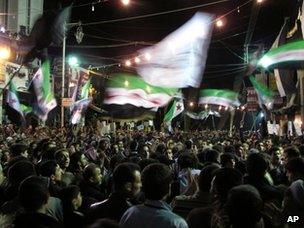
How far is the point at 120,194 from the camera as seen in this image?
459cm

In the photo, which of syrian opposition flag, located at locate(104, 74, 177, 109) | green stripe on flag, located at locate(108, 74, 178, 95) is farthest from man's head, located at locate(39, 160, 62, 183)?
green stripe on flag, located at locate(108, 74, 178, 95)

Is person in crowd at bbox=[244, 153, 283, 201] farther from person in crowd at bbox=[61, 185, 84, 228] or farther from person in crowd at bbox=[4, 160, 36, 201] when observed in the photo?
person in crowd at bbox=[4, 160, 36, 201]

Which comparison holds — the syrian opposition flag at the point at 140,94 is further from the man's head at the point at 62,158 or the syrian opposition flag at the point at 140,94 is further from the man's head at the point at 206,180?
the man's head at the point at 206,180

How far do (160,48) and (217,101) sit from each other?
76.3 ft

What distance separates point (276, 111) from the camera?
92.8ft

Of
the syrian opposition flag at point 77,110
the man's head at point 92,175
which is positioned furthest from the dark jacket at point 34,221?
the syrian opposition flag at point 77,110

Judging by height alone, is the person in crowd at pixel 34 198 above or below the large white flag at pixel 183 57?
below

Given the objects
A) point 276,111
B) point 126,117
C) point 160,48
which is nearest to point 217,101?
point 126,117

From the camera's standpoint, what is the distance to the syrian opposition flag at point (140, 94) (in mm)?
21141

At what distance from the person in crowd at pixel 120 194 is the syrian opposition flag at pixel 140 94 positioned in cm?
1614

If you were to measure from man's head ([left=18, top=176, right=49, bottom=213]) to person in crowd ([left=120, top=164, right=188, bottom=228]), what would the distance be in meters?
0.81

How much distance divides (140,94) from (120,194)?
17.6 meters

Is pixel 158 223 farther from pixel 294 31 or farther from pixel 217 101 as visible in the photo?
pixel 217 101

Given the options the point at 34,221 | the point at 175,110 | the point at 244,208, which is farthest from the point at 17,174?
the point at 175,110
